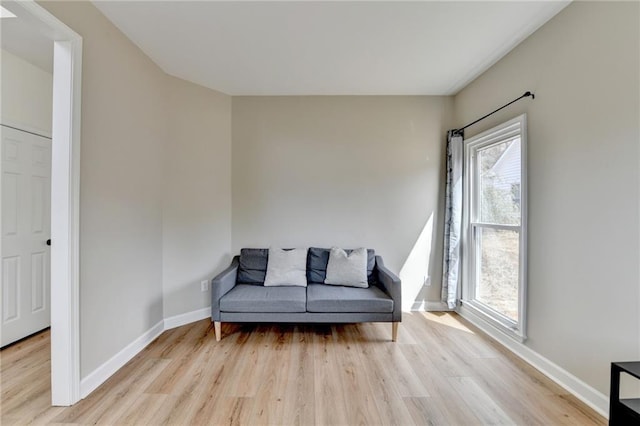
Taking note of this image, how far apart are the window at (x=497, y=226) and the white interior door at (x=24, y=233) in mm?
4494

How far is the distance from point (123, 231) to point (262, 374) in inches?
63.6

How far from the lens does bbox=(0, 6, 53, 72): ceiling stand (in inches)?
82.9

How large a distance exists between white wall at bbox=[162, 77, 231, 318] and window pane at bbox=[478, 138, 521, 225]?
9.60 feet

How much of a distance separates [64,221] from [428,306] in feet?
11.7

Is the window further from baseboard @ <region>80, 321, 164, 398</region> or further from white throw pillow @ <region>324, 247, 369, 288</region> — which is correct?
baseboard @ <region>80, 321, 164, 398</region>

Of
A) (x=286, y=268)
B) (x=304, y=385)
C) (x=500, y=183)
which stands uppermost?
(x=500, y=183)

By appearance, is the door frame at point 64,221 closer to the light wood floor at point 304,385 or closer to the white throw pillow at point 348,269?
the light wood floor at point 304,385

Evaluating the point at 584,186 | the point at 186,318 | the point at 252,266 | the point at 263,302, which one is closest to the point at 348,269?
the point at 263,302

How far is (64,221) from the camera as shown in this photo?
5.57 ft

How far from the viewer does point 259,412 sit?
5.53ft

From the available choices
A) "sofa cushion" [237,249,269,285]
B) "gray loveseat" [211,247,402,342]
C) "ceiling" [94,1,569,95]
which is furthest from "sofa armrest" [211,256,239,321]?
"ceiling" [94,1,569,95]

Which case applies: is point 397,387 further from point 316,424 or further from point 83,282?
point 83,282

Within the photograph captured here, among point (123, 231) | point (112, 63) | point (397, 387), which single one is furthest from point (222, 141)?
point (397, 387)

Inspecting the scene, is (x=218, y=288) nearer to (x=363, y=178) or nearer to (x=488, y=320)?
(x=363, y=178)
